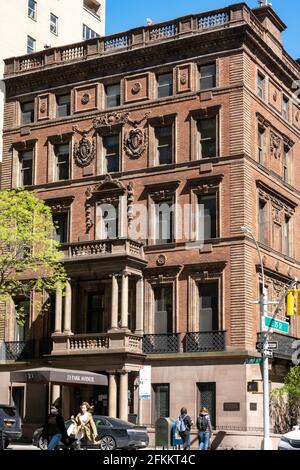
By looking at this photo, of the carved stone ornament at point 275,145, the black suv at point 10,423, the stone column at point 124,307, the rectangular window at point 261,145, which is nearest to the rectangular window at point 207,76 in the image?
the rectangular window at point 261,145

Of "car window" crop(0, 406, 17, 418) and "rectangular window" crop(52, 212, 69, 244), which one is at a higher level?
"rectangular window" crop(52, 212, 69, 244)

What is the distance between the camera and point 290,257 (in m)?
46.0

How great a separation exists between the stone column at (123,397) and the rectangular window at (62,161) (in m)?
13.8

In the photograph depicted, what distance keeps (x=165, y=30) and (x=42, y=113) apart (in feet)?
30.9

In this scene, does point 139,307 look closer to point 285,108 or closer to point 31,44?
point 285,108

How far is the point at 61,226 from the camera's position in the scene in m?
46.2

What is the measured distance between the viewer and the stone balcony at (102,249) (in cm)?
4069

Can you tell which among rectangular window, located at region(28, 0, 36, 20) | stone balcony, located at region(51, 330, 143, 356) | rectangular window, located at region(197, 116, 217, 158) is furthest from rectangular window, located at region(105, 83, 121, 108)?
rectangular window, located at region(28, 0, 36, 20)

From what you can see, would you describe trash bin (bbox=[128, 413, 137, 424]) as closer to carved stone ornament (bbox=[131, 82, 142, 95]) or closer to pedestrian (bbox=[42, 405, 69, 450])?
carved stone ornament (bbox=[131, 82, 142, 95])

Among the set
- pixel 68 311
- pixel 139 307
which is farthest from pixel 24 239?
pixel 139 307

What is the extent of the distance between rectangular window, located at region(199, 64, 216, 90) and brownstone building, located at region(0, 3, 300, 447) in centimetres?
6

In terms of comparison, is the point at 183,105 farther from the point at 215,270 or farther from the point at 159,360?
the point at 159,360

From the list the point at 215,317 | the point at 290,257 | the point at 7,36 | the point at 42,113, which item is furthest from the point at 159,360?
the point at 7,36

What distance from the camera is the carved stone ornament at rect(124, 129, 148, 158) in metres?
44.1
